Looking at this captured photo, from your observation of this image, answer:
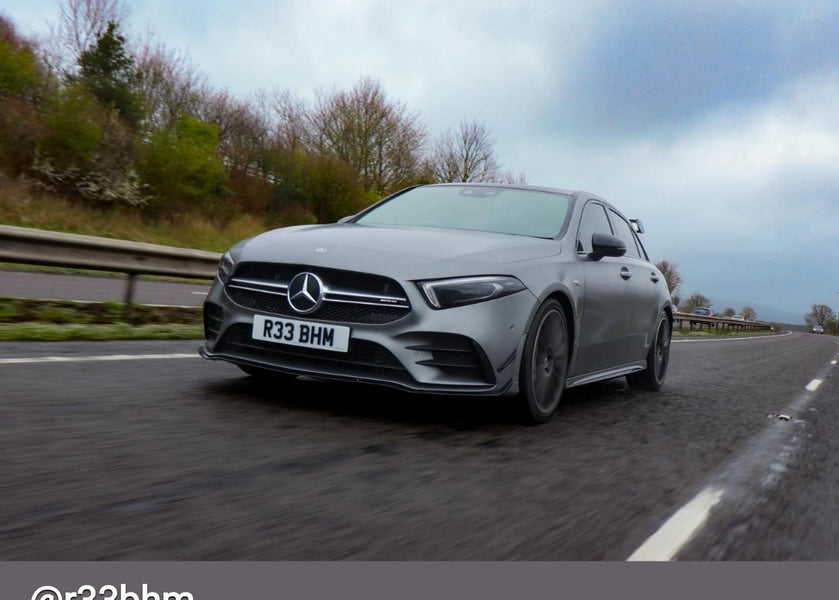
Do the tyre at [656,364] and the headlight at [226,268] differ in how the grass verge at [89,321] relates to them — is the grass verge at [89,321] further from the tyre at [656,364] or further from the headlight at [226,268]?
the tyre at [656,364]

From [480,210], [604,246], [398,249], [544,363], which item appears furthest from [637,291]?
[398,249]

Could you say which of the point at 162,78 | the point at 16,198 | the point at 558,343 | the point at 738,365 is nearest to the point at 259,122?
the point at 162,78

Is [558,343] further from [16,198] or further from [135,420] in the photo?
[16,198]

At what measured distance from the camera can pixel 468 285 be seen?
4.32m

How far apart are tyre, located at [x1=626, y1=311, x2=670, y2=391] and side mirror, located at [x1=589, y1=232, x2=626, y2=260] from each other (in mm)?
1917

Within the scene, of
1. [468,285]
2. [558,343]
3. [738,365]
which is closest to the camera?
[468,285]

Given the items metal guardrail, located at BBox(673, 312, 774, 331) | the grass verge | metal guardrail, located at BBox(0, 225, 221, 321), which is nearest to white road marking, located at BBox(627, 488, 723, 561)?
the grass verge

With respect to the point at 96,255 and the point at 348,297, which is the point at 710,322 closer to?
the point at 96,255

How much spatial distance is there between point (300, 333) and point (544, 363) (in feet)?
4.55

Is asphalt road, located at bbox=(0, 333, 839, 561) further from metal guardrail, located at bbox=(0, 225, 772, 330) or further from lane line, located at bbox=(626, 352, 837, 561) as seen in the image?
metal guardrail, located at bbox=(0, 225, 772, 330)

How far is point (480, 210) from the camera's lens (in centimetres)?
570

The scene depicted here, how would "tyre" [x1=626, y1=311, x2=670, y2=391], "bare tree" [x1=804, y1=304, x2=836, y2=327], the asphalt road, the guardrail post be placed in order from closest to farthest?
the asphalt road, "tyre" [x1=626, y1=311, x2=670, y2=391], the guardrail post, "bare tree" [x1=804, y1=304, x2=836, y2=327]

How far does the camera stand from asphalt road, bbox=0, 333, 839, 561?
2576 mm
